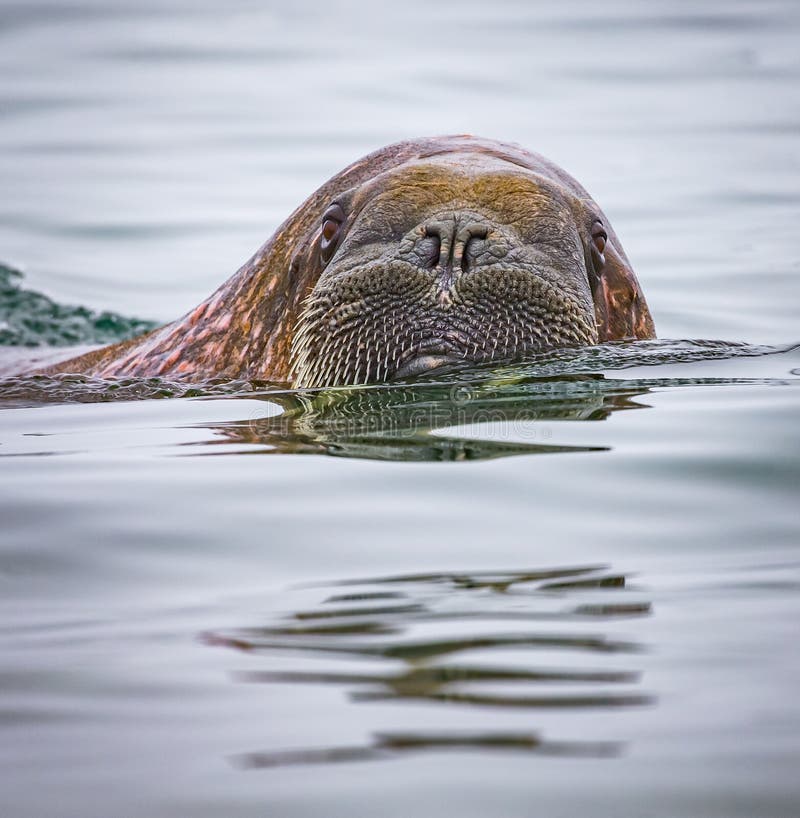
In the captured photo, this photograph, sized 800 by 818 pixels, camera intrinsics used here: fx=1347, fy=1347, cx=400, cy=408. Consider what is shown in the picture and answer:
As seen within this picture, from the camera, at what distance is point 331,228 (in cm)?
677

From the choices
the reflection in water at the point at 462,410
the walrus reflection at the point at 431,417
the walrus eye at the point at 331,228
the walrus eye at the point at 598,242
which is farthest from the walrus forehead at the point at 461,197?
the walrus reflection at the point at 431,417

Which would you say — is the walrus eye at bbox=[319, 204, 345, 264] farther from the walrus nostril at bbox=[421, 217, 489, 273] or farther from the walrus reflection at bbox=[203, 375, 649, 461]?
the walrus reflection at bbox=[203, 375, 649, 461]

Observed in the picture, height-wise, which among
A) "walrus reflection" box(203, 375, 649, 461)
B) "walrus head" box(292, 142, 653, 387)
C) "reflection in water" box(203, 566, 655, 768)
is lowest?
"reflection in water" box(203, 566, 655, 768)

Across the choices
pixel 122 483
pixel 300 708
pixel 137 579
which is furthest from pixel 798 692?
pixel 122 483

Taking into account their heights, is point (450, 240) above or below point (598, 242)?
below

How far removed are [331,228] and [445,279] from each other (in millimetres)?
1186

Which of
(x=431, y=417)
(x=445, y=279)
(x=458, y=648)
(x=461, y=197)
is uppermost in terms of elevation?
(x=461, y=197)

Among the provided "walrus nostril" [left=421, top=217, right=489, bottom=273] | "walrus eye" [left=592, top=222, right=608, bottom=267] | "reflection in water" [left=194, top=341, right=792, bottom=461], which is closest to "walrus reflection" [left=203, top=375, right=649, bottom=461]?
"reflection in water" [left=194, top=341, right=792, bottom=461]

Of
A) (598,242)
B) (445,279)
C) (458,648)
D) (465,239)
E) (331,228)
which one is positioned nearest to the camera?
(458,648)

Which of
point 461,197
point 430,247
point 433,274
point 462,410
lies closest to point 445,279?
point 433,274

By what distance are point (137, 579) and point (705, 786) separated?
1.49 metres

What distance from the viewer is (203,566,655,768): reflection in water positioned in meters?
1.92

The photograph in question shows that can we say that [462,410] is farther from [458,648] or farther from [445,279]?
[458,648]

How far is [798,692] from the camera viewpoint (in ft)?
7.00
